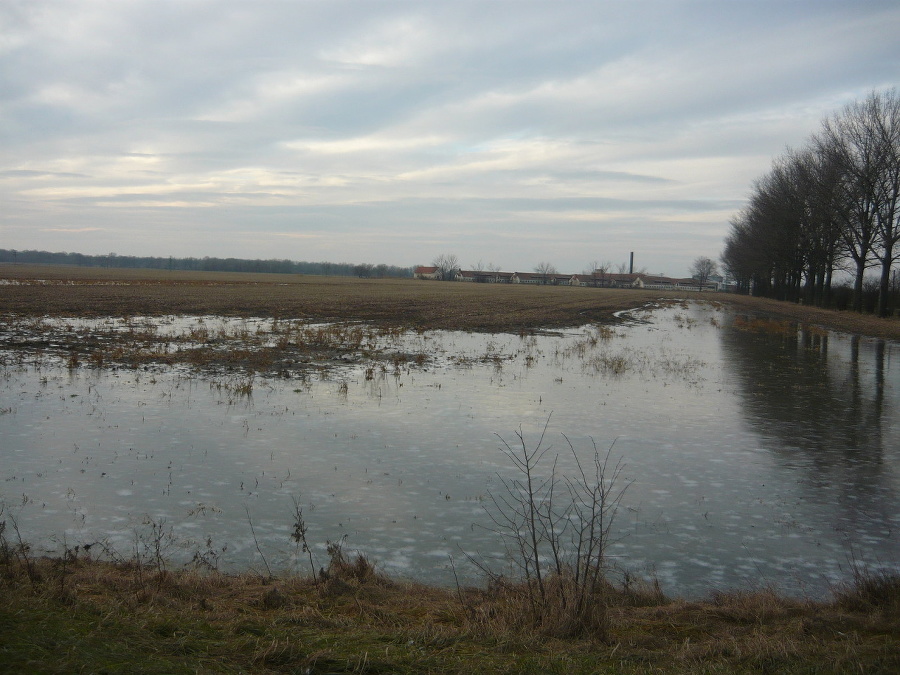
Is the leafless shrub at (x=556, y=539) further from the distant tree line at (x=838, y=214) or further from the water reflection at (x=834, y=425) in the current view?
the distant tree line at (x=838, y=214)

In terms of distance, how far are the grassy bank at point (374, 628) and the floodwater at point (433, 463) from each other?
569 millimetres

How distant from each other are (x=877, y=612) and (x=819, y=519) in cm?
262

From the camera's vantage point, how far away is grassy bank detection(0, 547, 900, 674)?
386cm

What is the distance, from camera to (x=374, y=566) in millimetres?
5871

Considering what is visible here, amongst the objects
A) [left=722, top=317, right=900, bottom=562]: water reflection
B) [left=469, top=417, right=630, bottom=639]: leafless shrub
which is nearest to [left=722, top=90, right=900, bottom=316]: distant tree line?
[left=722, top=317, right=900, bottom=562]: water reflection

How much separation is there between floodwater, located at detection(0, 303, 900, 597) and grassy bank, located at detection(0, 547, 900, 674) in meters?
0.57

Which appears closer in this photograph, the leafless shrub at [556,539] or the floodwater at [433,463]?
the leafless shrub at [556,539]

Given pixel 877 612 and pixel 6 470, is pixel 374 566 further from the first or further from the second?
pixel 6 470

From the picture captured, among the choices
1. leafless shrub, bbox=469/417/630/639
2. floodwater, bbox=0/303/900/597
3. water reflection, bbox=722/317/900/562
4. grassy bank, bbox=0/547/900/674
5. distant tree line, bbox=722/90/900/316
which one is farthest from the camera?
distant tree line, bbox=722/90/900/316

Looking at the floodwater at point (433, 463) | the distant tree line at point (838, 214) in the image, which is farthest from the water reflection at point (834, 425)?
the distant tree line at point (838, 214)

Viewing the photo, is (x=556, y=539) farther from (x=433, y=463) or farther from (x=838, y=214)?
(x=838, y=214)

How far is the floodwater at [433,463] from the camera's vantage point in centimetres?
636

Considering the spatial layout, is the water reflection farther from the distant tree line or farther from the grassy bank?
the distant tree line

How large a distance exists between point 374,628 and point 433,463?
4.63m
